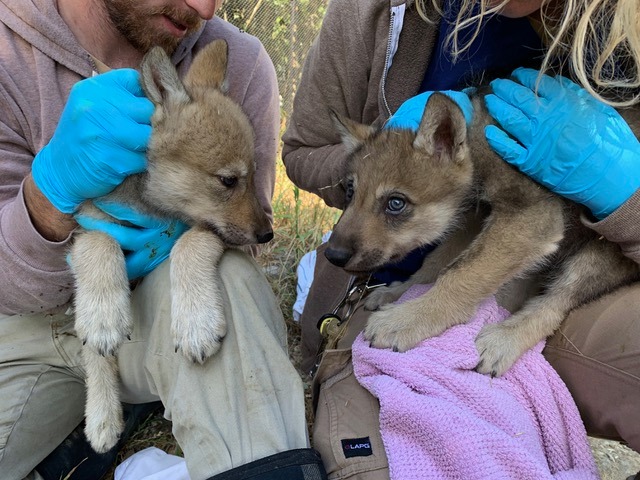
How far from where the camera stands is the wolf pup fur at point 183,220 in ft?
6.82

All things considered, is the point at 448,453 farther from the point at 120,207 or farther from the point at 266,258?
the point at 266,258

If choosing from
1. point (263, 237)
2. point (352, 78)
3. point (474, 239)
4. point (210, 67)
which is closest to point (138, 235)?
point (263, 237)

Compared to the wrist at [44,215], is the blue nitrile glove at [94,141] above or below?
above

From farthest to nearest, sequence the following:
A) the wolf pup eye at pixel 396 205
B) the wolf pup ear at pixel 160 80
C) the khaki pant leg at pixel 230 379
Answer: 1. the wolf pup eye at pixel 396 205
2. the wolf pup ear at pixel 160 80
3. the khaki pant leg at pixel 230 379

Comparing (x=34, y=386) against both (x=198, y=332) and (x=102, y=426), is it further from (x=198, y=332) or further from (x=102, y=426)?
(x=198, y=332)

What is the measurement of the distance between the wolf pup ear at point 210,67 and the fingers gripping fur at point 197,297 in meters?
0.75

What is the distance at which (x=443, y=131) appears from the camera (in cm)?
221

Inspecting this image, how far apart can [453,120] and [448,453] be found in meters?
1.25

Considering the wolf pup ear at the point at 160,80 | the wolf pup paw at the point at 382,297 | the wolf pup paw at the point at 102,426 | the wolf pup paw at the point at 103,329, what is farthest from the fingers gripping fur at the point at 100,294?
the wolf pup paw at the point at 382,297

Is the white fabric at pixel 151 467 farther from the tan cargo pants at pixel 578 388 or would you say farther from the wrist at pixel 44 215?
the wrist at pixel 44 215

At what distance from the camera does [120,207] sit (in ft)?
7.59

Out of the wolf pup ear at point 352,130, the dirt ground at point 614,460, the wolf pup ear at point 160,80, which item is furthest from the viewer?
the dirt ground at point 614,460

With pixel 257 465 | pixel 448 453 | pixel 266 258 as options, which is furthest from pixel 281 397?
pixel 266 258

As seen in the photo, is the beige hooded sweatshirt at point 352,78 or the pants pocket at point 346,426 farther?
the beige hooded sweatshirt at point 352,78
